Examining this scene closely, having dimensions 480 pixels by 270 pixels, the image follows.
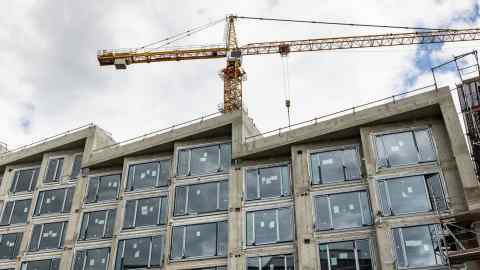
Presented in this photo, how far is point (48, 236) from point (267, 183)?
18836 millimetres

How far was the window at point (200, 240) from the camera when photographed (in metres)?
36.1

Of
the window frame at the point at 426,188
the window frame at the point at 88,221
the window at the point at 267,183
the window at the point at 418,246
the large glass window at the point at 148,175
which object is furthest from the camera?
the large glass window at the point at 148,175

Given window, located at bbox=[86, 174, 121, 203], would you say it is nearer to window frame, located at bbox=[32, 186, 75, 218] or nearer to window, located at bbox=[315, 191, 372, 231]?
window frame, located at bbox=[32, 186, 75, 218]

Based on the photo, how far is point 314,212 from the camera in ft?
113

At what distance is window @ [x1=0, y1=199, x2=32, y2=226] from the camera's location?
4528cm

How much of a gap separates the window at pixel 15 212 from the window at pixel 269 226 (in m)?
21.2

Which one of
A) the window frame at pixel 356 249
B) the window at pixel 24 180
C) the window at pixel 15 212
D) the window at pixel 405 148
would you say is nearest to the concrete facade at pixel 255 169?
the window frame at pixel 356 249

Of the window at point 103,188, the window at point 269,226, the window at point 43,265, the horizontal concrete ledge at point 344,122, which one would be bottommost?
the window at point 43,265

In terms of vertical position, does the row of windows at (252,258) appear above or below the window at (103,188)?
below

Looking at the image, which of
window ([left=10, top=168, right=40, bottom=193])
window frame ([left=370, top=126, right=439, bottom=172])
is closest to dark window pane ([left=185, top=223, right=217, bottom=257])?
window frame ([left=370, top=126, right=439, bottom=172])

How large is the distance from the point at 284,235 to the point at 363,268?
230 inches

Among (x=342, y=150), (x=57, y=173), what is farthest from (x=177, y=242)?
(x=57, y=173)

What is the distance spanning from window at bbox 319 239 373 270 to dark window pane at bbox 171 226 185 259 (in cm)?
990

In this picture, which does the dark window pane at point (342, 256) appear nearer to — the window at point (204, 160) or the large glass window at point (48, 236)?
the window at point (204, 160)
